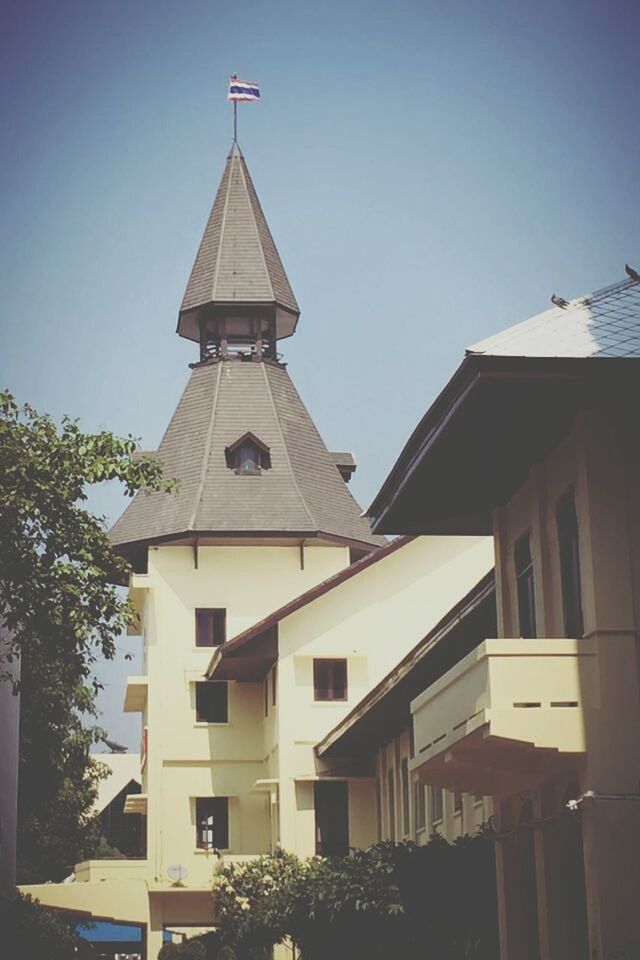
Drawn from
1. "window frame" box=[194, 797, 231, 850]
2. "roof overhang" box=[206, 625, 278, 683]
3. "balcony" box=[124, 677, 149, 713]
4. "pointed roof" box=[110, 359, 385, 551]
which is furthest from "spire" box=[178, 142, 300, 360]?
"window frame" box=[194, 797, 231, 850]

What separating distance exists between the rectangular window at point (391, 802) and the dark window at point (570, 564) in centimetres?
2538

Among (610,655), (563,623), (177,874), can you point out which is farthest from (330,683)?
(610,655)

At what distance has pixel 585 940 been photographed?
2131 centimetres

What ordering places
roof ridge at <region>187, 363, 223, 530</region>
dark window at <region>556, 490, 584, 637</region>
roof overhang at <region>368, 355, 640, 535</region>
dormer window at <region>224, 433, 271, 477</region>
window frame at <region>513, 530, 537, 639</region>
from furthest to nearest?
dormer window at <region>224, 433, 271, 477</region>
roof ridge at <region>187, 363, 223, 530</region>
window frame at <region>513, 530, 537, 639</region>
dark window at <region>556, 490, 584, 637</region>
roof overhang at <region>368, 355, 640, 535</region>

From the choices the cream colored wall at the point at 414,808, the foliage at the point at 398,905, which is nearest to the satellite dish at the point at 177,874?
the cream colored wall at the point at 414,808

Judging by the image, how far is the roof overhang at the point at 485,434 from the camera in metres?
18.8

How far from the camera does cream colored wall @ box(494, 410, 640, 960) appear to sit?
18.7 metres

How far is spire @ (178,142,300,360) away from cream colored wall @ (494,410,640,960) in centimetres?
4448

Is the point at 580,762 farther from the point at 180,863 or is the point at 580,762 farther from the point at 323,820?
the point at 180,863

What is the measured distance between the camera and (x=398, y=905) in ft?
92.7

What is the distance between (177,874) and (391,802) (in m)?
10.1

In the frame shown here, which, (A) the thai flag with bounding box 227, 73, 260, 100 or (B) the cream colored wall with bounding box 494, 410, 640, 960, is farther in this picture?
(A) the thai flag with bounding box 227, 73, 260, 100

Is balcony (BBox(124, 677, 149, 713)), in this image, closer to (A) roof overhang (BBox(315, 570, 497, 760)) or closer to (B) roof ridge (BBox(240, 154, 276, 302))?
(A) roof overhang (BBox(315, 570, 497, 760))

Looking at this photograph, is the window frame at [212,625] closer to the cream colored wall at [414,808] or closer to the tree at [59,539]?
the cream colored wall at [414,808]
